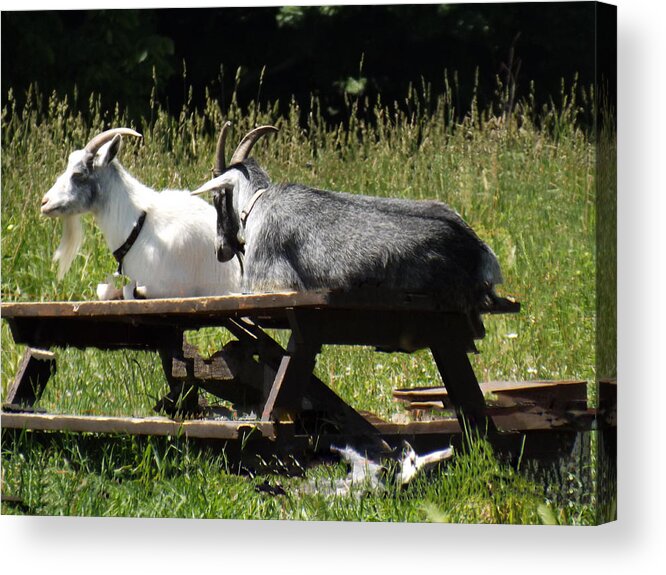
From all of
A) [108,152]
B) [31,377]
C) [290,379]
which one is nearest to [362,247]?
[290,379]

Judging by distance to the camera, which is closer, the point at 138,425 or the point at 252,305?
the point at 252,305

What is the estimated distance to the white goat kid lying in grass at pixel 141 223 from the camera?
19.2 feet

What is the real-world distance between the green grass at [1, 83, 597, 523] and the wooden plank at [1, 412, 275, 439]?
0.13 m

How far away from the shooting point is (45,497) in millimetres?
5941

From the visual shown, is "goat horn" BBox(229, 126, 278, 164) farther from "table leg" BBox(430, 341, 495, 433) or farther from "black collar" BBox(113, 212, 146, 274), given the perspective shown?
"table leg" BBox(430, 341, 495, 433)

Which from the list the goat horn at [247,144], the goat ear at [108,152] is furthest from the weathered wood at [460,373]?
the goat ear at [108,152]

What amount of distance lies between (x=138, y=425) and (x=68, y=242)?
1.06 m

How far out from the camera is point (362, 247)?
5.32m

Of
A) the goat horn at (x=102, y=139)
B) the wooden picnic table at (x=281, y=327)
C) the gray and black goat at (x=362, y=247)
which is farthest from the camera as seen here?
the goat horn at (x=102, y=139)

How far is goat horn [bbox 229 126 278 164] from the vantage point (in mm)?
5738

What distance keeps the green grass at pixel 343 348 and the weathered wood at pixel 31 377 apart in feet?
0.33

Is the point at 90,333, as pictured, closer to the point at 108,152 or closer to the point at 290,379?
the point at 108,152

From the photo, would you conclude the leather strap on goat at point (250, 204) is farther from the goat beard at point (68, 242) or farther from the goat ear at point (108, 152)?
the goat beard at point (68, 242)

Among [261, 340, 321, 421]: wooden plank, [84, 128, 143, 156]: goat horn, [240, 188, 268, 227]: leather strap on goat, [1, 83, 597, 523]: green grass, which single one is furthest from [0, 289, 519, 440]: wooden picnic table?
[84, 128, 143, 156]: goat horn
